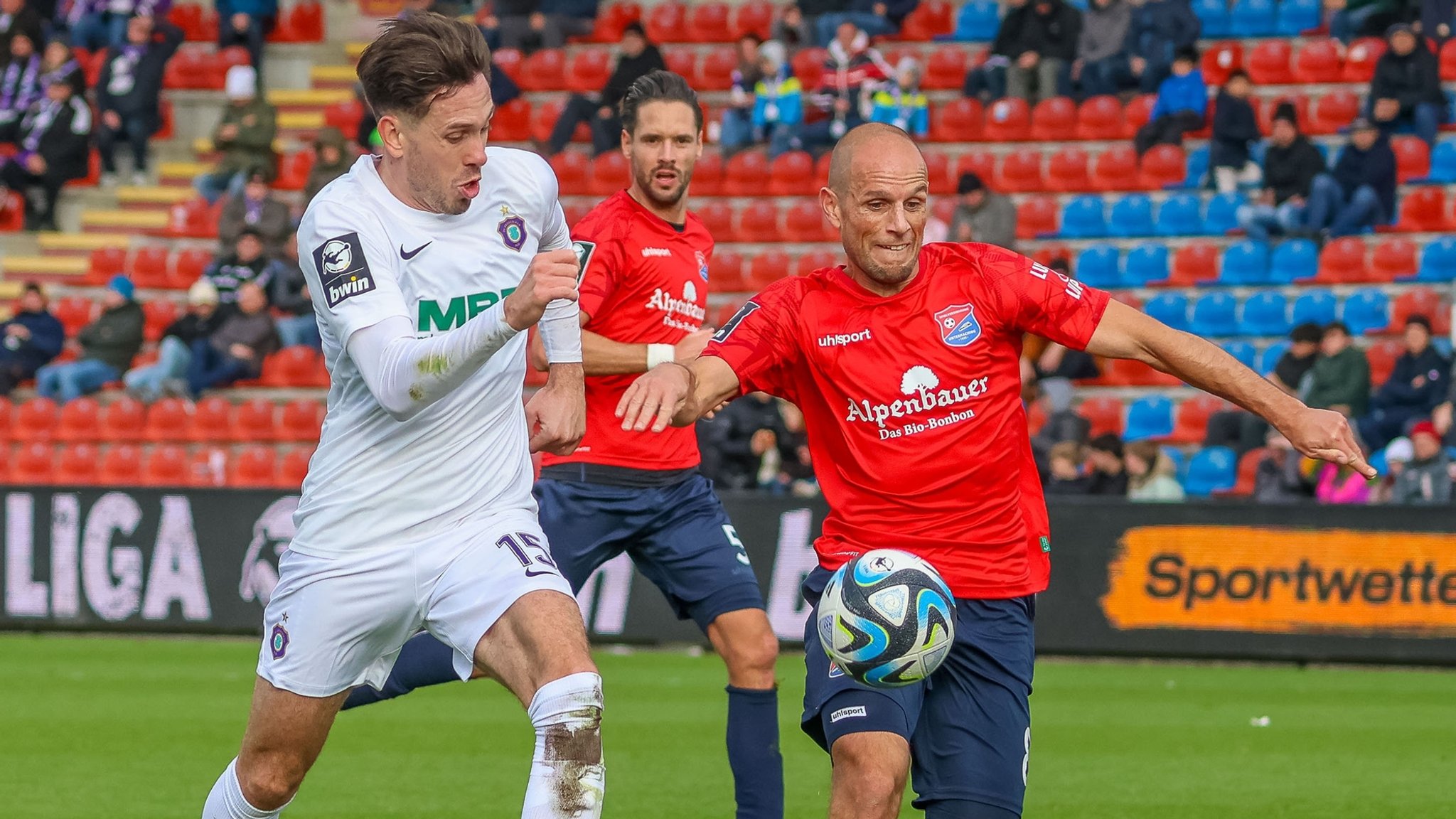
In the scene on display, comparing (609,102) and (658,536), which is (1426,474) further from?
(609,102)

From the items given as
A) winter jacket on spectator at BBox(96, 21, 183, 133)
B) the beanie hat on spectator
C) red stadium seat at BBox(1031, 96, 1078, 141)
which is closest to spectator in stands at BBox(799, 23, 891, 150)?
red stadium seat at BBox(1031, 96, 1078, 141)

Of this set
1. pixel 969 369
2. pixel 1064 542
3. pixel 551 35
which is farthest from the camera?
pixel 551 35

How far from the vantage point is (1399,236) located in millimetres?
16922

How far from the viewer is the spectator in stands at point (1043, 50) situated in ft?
59.9

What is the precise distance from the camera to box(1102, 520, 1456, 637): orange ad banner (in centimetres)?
1222

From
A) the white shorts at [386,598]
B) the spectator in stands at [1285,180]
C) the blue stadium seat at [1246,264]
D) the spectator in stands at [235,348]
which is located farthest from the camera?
the spectator in stands at [235,348]

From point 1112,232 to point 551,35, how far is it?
7071mm

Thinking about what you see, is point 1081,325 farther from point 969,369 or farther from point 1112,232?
point 1112,232

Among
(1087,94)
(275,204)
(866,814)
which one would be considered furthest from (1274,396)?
(275,204)

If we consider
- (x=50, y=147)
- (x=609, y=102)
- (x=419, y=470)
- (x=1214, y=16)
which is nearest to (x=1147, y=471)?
(x=1214, y=16)

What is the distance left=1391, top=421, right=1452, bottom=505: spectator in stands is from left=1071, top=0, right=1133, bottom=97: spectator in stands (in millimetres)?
→ 6178

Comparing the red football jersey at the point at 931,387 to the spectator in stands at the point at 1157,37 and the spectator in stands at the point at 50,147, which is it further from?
the spectator in stands at the point at 50,147

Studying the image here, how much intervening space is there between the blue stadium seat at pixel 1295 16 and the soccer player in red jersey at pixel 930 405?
1459 cm

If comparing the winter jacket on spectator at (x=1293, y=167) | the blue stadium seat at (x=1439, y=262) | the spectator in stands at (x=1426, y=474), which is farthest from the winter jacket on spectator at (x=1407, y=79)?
the spectator in stands at (x=1426, y=474)
